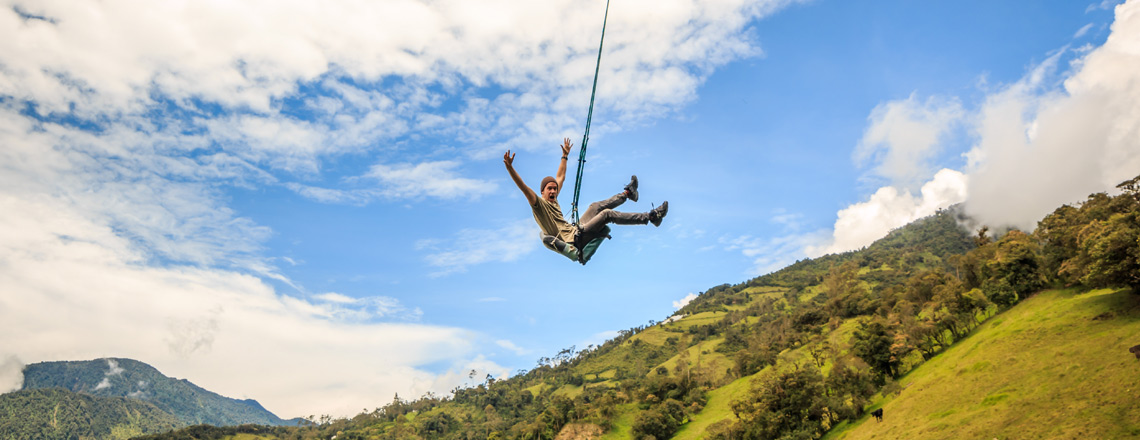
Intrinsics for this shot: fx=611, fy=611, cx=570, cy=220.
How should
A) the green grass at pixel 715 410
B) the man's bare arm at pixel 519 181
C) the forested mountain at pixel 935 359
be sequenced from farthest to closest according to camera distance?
the green grass at pixel 715 410
the forested mountain at pixel 935 359
the man's bare arm at pixel 519 181

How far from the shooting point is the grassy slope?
34438 mm

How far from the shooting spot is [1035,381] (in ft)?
135

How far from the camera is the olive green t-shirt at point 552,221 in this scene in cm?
954

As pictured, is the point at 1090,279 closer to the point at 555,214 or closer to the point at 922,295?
the point at 922,295

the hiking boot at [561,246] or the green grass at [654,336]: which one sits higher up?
the green grass at [654,336]

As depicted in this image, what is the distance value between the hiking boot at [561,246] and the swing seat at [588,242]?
0.11 metres

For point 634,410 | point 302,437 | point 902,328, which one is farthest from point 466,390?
point 902,328

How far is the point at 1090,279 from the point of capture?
47344 millimetres

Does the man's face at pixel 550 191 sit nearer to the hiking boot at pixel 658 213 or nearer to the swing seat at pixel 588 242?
the swing seat at pixel 588 242

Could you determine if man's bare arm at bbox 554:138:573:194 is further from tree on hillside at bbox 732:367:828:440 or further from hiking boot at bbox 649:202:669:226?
tree on hillside at bbox 732:367:828:440

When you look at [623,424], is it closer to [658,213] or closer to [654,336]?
[654,336]

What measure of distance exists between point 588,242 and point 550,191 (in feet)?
3.35

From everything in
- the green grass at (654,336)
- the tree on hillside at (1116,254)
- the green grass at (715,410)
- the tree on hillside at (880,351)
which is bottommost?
the green grass at (715,410)

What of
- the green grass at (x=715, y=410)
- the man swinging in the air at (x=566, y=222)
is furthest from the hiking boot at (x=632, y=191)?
the green grass at (x=715, y=410)
